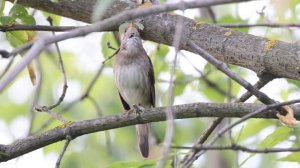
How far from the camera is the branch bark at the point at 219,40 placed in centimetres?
296

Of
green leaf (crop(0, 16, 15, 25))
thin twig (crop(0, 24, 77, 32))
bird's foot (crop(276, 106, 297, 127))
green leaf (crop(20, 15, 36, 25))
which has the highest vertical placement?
green leaf (crop(20, 15, 36, 25))

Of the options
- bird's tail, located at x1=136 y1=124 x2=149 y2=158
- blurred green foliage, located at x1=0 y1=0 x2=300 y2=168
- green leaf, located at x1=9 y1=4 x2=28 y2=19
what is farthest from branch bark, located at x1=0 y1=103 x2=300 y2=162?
bird's tail, located at x1=136 y1=124 x2=149 y2=158

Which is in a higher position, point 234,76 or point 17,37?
point 17,37

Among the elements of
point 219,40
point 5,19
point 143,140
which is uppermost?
point 143,140

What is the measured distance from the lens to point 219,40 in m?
3.17

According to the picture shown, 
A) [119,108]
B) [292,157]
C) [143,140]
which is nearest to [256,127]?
[292,157]

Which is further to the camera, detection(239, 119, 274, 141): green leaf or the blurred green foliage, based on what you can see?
detection(239, 119, 274, 141): green leaf

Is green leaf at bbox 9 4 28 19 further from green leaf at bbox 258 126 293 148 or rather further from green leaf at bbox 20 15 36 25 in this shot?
green leaf at bbox 258 126 293 148

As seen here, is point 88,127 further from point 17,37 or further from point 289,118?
point 289,118

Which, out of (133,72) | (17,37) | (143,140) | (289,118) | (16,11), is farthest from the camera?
(143,140)

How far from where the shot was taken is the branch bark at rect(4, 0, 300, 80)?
2961 millimetres

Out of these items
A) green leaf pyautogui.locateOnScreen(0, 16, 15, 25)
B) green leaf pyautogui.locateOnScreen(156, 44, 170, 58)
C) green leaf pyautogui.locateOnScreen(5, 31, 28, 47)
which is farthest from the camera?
green leaf pyautogui.locateOnScreen(156, 44, 170, 58)

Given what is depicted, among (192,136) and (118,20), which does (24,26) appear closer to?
(118,20)

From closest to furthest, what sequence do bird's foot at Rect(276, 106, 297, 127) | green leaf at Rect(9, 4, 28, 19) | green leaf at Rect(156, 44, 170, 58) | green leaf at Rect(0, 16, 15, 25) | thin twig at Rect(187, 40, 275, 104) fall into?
thin twig at Rect(187, 40, 275, 104) → bird's foot at Rect(276, 106, 297, 127) → green leaf at Rect(0, 16, 15, 25) → green leaf at Rect(9, 4, 28, 19) → green leaf at Rect(156, 44, 170, 58)
